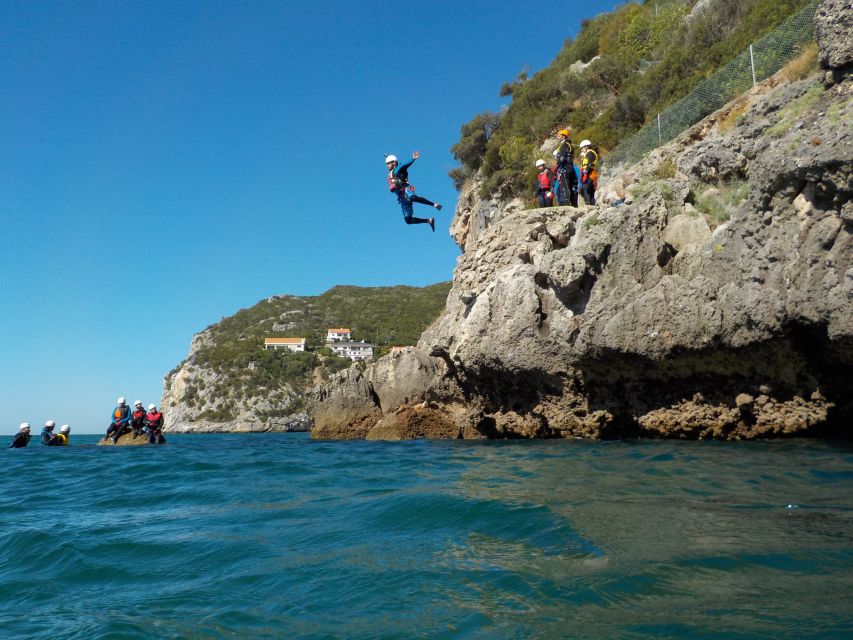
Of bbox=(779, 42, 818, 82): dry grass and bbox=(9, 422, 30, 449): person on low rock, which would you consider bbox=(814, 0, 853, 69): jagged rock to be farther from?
bbox=(9, 422, 30, 449): person on low rock

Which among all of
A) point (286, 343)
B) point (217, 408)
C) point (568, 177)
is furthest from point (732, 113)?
point (286, 343)

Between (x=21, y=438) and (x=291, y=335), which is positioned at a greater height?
(x=291, y=335)

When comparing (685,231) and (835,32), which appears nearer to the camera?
(835,32)

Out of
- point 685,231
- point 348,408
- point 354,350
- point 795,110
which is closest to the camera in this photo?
point 795,110

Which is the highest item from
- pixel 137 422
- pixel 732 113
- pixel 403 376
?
pixel 732 113

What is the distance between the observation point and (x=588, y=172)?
16.9 metres

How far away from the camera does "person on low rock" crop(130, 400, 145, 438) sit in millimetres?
22656

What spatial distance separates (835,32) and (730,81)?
6794 mm

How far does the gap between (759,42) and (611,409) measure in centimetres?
1089

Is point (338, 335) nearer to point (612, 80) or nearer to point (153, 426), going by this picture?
point (612, 80)

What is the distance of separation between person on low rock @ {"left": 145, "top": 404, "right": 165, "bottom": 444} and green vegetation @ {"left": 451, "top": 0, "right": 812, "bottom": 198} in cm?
1758

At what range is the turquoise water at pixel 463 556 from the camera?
3.36 metres

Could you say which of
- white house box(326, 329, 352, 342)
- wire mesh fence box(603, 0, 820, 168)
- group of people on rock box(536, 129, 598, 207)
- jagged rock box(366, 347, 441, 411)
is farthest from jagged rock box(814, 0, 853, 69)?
white house box(326, 329, 352, 342)

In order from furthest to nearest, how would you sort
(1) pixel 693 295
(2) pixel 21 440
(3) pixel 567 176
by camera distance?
(2) pixel 21 440 < (3) pixel 567 176 < (1) pixel 693 295
